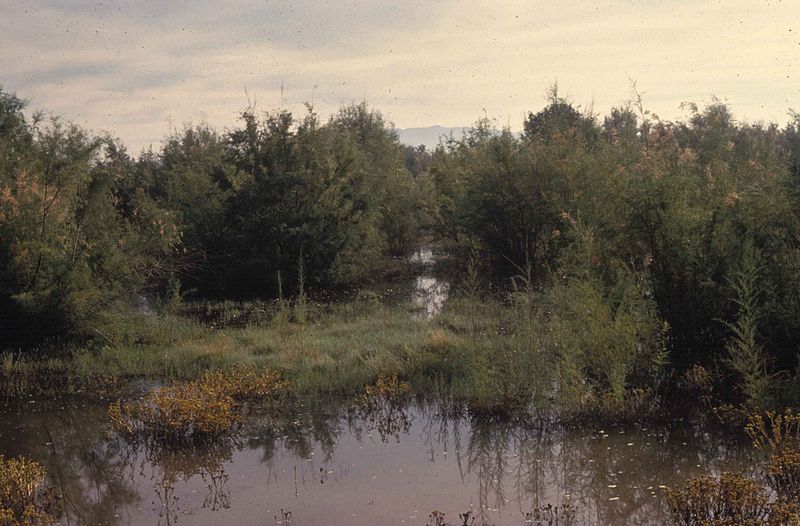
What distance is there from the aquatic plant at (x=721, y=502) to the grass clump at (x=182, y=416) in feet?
15.9

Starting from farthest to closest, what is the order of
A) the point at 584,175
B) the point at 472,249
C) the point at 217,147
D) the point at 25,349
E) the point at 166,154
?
1. the point at 166,154
2. the point at 217,147
3. the point at 472,249
4. the point at 584,175
5. the point at 25,349

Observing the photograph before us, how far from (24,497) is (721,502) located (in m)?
5.92

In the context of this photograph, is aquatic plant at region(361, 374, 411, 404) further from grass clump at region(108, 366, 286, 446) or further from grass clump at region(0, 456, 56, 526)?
grass clump at region(0, 456, 56, 526)

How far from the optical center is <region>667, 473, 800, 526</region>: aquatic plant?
5633 millimetres

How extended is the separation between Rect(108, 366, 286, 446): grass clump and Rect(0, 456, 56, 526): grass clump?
4.80 feet

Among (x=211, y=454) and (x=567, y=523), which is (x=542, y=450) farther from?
(x=211, y=454)

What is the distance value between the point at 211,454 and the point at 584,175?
40.5 ft

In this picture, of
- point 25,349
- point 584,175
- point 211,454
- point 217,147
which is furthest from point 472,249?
point 211,454

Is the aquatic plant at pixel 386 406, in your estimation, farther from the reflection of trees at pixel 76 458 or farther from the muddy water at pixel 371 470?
the reflection of trees at pixel 76 458

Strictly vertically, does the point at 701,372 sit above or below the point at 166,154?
below

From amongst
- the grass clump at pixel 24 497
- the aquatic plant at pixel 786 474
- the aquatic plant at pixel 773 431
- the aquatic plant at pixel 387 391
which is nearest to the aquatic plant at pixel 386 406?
the aquatic plant at pixel 387 391

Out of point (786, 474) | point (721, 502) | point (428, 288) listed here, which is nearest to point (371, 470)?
point (721, 502)

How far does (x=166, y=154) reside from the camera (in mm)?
35438

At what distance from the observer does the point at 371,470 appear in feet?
24.8
